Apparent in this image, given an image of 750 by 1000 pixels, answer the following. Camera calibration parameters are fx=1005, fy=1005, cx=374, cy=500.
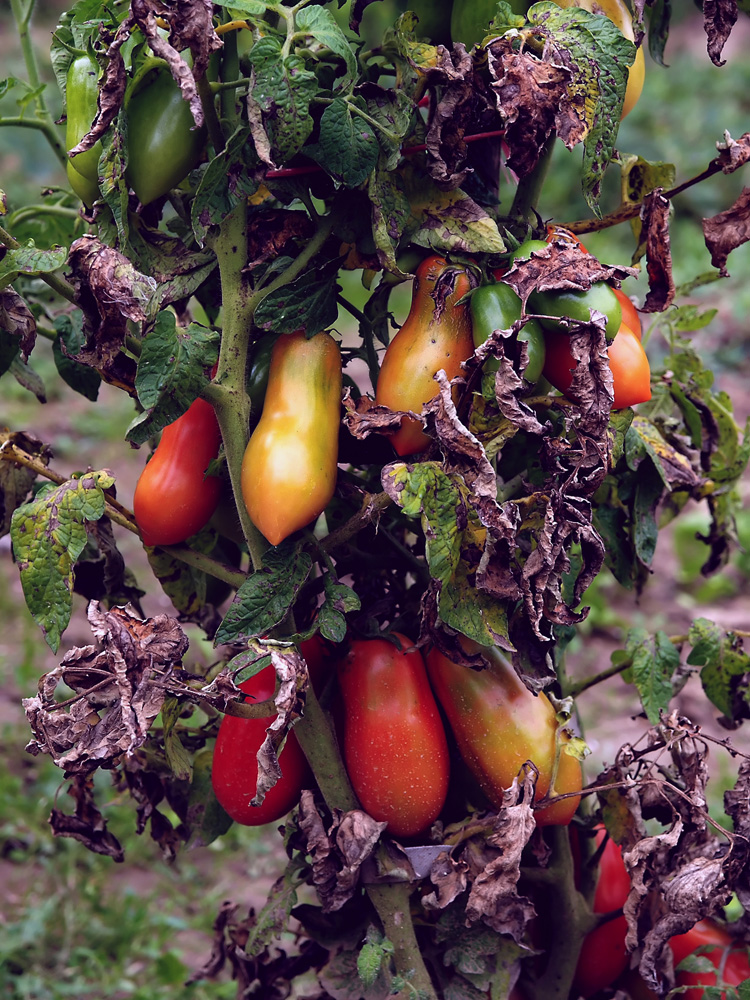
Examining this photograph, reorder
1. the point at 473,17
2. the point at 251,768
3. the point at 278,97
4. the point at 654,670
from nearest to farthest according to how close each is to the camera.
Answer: the point at 278,97 → the point at 473,17 → the point at 251,768 → the point at 654,670

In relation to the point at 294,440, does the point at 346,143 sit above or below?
above

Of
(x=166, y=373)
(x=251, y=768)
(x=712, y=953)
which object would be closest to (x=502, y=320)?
(x=166, y=373)

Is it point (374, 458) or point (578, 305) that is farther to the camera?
point (374, 458)

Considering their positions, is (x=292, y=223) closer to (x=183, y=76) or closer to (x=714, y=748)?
(x=183, y=76)

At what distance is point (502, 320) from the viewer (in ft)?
2.83

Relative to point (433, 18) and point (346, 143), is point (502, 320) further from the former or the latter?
point (433, 18)

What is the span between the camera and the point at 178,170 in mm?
891

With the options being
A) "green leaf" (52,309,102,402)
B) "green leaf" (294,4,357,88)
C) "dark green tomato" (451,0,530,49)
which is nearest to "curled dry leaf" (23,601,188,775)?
"green leaf" (52,309,102,402)

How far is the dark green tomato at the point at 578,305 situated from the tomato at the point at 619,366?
28 mm

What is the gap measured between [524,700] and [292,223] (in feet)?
1.69

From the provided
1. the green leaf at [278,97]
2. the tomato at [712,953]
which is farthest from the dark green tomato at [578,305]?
the tomato at [712,953]

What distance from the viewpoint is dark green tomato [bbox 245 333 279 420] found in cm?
97

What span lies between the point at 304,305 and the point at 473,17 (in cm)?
30

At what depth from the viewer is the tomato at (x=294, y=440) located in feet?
2.87
